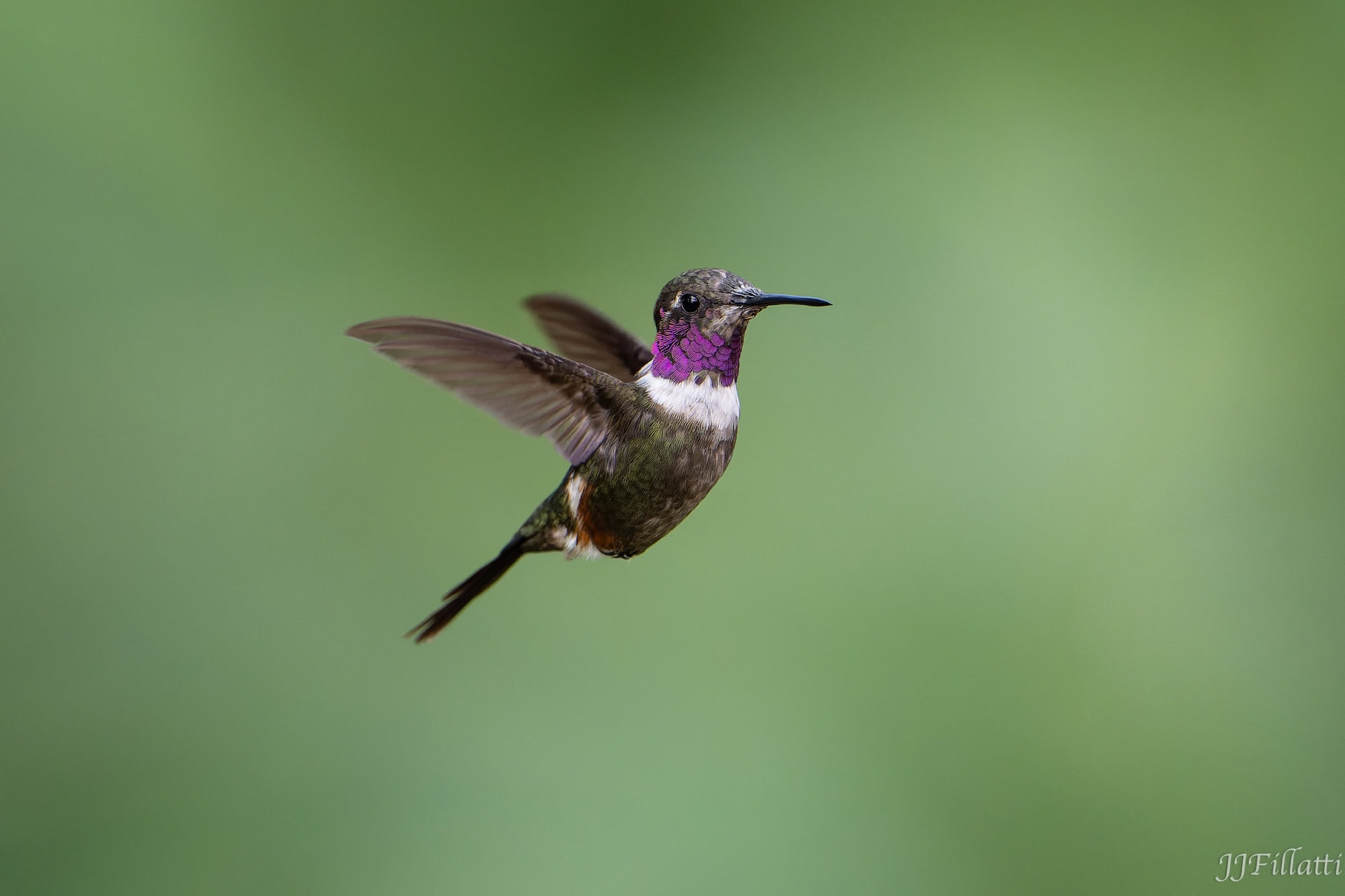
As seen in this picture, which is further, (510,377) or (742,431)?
(742,431)

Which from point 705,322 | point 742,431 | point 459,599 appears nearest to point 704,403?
point 705,322

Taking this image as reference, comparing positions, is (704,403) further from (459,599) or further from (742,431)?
(742,431)

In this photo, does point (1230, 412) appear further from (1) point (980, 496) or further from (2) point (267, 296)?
(2) point (267, 296)

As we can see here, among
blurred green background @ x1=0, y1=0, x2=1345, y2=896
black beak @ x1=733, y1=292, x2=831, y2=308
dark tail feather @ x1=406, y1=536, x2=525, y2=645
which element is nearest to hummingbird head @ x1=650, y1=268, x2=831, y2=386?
black beak @ x1=733, y1=292, x2=831, y2=308

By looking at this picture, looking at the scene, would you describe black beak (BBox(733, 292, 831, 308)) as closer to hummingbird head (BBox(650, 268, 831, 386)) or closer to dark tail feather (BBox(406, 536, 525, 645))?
hummingbird head (BBox(650, 268, 831, 386))

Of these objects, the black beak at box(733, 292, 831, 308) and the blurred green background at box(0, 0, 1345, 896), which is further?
the blurred green background at box(0, 0, 1345, 896)

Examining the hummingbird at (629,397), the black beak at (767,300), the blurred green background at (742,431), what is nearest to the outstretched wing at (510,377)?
the hummingbird at (629,397)
